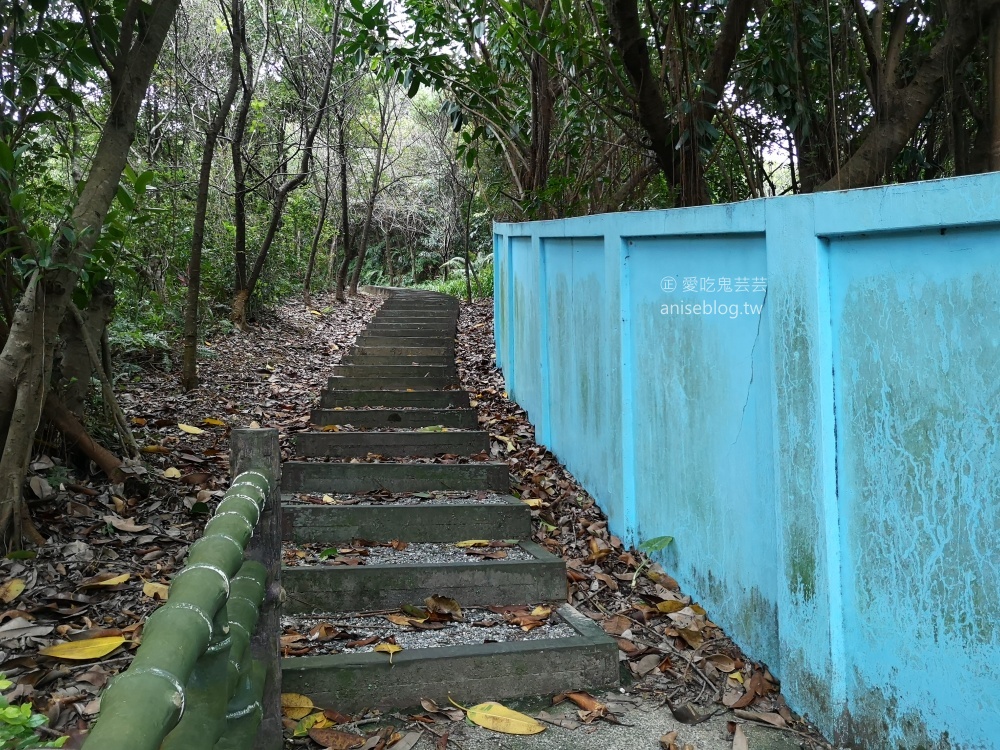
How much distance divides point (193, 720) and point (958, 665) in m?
1.89

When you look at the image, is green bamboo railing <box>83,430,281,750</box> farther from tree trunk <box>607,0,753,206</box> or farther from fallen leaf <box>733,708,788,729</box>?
tree trunk <box>607,0,753,206</box>

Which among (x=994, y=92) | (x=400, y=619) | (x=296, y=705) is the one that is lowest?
(x=296, y=705)

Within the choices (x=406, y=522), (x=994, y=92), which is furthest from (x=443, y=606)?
(x=994, y=92)

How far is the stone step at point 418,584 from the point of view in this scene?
3.54 m

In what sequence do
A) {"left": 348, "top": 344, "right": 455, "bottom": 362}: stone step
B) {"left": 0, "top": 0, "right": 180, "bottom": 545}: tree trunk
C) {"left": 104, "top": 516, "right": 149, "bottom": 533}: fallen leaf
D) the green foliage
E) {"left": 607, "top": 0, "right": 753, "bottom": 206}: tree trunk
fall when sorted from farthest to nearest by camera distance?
{"left": 348, "top": 344, "right": 455, "bottom": 362}: stone step → {"left": 607, "top": 0, "right": 753, "bottom": 206}: tree trunk → {"left": 104, "top": 516, "right": 149, "bottom": 533}: fallen leaf → {"left": 0, "top": 0, "right": 180, "bottom": 545}: tree trunk → the green foliage

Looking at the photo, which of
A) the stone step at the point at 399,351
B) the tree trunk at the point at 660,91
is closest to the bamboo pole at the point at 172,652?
the tree trunk at the point at 660,91

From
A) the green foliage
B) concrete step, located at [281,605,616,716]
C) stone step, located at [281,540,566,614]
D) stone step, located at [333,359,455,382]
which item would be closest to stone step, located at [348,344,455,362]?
stone step, located at [333,359,455,382]

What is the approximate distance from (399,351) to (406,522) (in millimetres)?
4482

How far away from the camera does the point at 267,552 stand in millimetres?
2137

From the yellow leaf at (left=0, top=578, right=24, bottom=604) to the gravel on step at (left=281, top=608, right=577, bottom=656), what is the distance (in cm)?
93

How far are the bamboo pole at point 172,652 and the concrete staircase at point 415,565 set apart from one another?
144cm

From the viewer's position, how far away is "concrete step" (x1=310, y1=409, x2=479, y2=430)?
244 inches

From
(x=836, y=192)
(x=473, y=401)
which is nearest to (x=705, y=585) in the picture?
(x=836, y=192)

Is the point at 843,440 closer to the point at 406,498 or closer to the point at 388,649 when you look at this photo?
the point at 388,649
